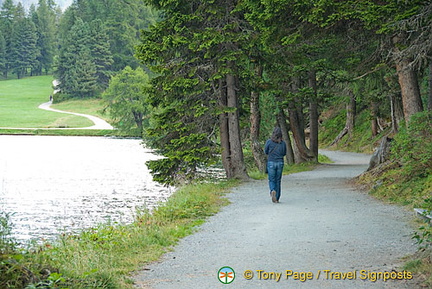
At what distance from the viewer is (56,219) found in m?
17.3

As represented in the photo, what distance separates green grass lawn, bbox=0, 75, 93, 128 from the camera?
84188 millimetres

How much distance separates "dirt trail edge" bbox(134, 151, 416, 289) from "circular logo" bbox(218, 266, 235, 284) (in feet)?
0.16

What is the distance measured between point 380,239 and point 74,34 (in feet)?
370

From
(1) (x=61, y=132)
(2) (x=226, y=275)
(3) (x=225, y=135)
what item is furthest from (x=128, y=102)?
(2) (x=226, y=275)

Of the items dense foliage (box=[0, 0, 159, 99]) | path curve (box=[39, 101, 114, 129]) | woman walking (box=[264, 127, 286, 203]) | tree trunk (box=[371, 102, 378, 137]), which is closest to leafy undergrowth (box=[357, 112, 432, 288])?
woman walking (box=[264, 127, 286, 203])

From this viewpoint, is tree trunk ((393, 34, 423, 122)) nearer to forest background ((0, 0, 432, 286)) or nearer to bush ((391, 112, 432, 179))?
forest background ((0, 0, 432, 286))

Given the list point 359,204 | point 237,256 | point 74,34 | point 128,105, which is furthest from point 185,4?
point 74,34

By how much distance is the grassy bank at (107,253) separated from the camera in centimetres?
537

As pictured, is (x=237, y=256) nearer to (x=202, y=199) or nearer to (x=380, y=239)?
(x=380, y=239)

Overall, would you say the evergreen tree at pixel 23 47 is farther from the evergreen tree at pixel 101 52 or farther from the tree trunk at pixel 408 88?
the tree trunk at pixel 408 88

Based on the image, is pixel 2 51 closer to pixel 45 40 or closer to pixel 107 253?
pixel 45 40

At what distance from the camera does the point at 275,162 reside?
13.5 meters

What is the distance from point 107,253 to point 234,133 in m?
11.9

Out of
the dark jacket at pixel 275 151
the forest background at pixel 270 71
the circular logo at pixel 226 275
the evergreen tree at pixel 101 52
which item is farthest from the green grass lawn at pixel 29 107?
the circular logo at pixel 226 275
